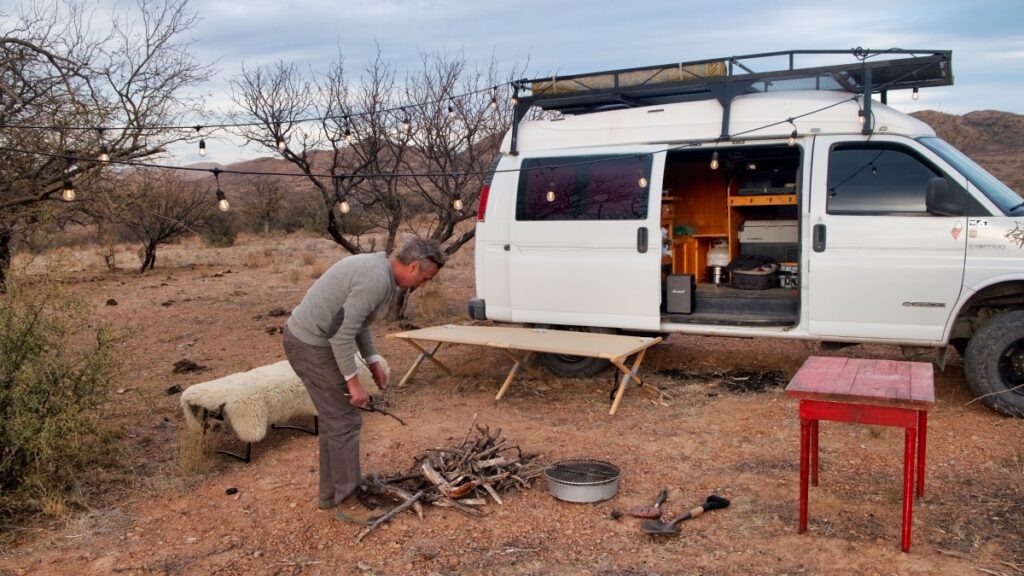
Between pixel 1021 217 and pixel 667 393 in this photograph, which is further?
pixel 667 393

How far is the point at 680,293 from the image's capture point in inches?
274

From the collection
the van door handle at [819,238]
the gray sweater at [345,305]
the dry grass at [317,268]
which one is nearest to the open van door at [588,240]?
the van door handle at [819,238]

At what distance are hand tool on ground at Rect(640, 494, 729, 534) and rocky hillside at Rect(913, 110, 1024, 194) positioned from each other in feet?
104

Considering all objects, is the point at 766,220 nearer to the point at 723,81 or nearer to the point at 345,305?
the point at 723,81

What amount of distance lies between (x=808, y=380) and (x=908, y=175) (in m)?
2.95

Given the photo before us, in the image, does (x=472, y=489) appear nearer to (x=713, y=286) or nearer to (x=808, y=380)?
(x=808, y=380)

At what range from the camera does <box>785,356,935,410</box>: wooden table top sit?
3463 millimetres

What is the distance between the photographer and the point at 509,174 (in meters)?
7.35

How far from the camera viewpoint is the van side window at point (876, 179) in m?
5.93

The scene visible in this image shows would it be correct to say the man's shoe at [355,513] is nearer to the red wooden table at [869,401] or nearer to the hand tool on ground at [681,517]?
the hand tool on ground at [681,517]

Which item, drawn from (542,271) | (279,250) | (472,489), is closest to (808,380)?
(472,489)

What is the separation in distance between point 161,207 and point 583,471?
1602 cm

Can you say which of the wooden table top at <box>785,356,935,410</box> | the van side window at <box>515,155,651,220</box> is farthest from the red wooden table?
the van side window at <box>515,155,651,220</box>

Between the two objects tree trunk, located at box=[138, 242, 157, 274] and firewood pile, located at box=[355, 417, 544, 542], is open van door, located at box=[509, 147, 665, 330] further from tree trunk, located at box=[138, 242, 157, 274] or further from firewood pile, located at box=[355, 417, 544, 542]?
tree trunk, located at box=[138, 242, 157, 274]
